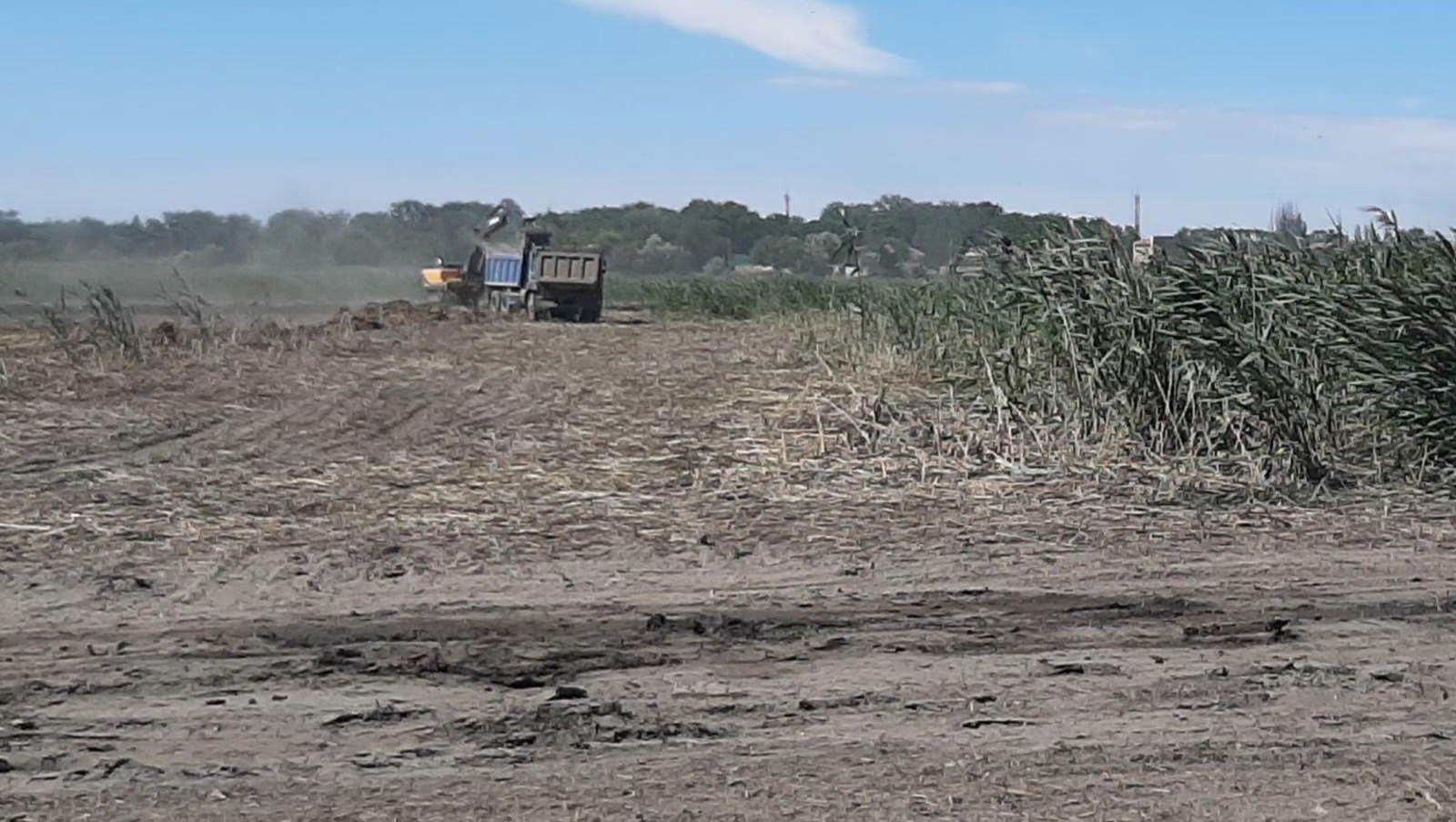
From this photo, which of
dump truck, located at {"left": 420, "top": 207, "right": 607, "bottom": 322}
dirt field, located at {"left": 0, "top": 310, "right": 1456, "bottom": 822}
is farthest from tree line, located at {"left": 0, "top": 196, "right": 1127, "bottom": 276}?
dirt field, located at {"left": 0, "top": 310, "right": 1456, "bottom": 822}

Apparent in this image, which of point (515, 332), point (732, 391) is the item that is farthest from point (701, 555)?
point (515, 332)

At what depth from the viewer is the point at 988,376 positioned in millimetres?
13414

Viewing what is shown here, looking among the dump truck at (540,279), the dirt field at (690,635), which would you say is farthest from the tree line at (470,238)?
the dirt field at (690,635)

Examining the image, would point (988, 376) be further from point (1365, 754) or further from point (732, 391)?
point (1365, 754)

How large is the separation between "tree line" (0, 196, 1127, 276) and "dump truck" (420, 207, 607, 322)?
4.18ft

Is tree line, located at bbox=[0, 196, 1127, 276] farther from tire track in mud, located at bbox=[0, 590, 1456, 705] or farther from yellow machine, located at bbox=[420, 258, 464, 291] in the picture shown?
tire track in mud, located at bbox=[0, 590, 1456, 705]

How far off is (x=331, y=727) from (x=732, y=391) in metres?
11.8

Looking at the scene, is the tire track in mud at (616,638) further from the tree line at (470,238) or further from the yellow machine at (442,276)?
the yellow machine at (442,276)

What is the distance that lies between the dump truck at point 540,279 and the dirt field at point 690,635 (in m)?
23.5

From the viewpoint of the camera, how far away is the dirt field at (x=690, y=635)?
4930mm

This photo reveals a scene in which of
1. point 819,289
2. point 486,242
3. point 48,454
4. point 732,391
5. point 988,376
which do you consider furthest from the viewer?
point 486,242

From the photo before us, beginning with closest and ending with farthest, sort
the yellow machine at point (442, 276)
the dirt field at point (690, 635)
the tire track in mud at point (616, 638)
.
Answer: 1. the dirt field at point (690, 635)
2. the tire track in mud at point (616, 638)
3. the yellow machine at point (442, 276)

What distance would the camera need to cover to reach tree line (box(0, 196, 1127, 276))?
97.2 feet

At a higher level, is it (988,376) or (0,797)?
(988,376)
